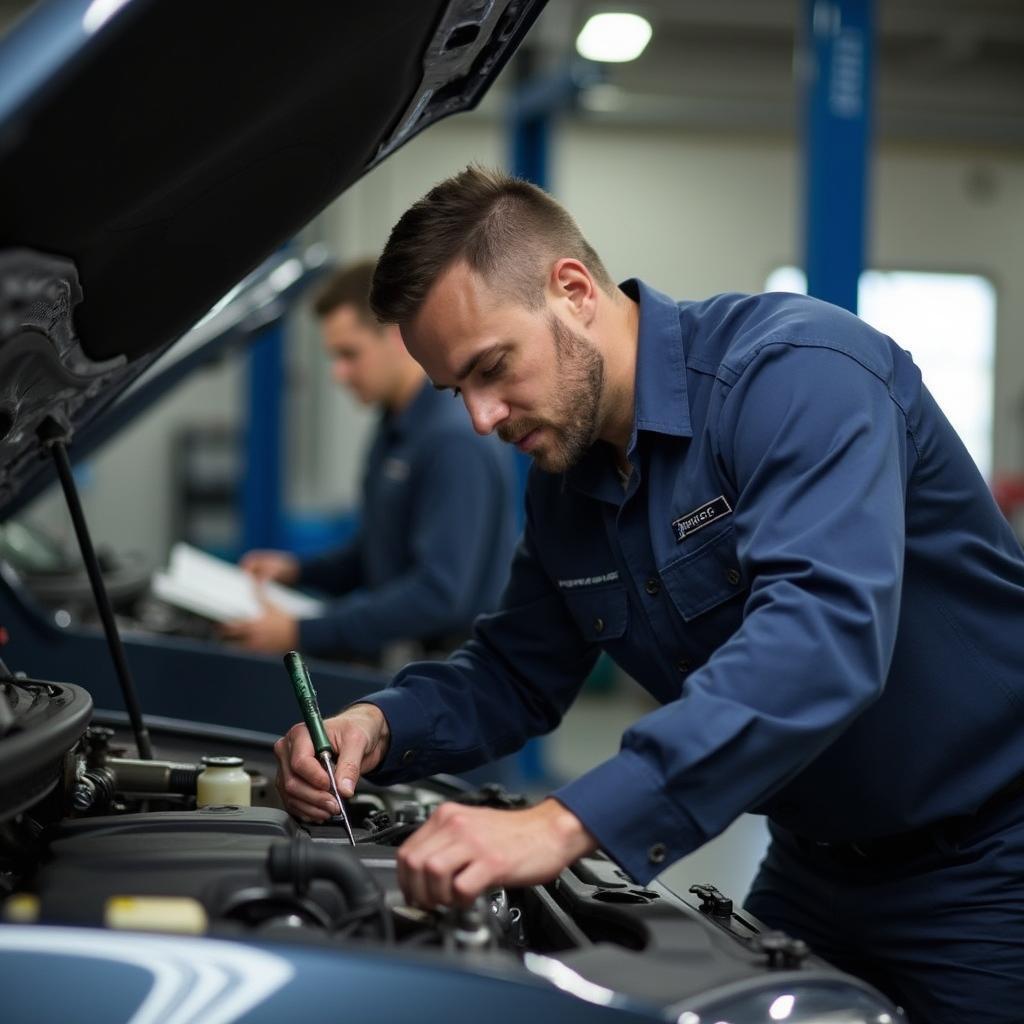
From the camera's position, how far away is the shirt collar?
148 cm

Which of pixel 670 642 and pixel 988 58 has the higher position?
pixel 988 58

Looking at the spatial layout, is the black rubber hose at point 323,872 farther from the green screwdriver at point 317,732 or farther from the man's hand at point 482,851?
the green screwdriver at point 317,732

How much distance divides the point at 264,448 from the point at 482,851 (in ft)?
19.3

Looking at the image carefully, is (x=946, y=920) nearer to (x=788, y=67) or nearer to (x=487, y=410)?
(x=487, y=410)

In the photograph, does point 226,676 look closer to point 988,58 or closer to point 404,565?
point 404,565

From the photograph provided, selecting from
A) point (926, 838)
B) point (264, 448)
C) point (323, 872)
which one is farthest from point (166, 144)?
point (264, 448)

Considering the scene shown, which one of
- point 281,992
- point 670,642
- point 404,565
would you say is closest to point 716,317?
point 670,642

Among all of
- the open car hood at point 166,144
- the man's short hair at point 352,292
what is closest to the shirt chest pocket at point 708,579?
the open car hood at point 166,144

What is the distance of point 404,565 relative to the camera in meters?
3.62

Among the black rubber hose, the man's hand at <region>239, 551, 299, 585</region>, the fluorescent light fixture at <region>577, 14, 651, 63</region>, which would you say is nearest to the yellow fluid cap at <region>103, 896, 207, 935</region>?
the black rubber hose

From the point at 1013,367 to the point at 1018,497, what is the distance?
1887 mm

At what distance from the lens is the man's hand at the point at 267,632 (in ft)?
10.8

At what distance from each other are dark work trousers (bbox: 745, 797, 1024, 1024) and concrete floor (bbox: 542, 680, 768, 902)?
16.9 inches

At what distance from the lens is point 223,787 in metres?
1.59
